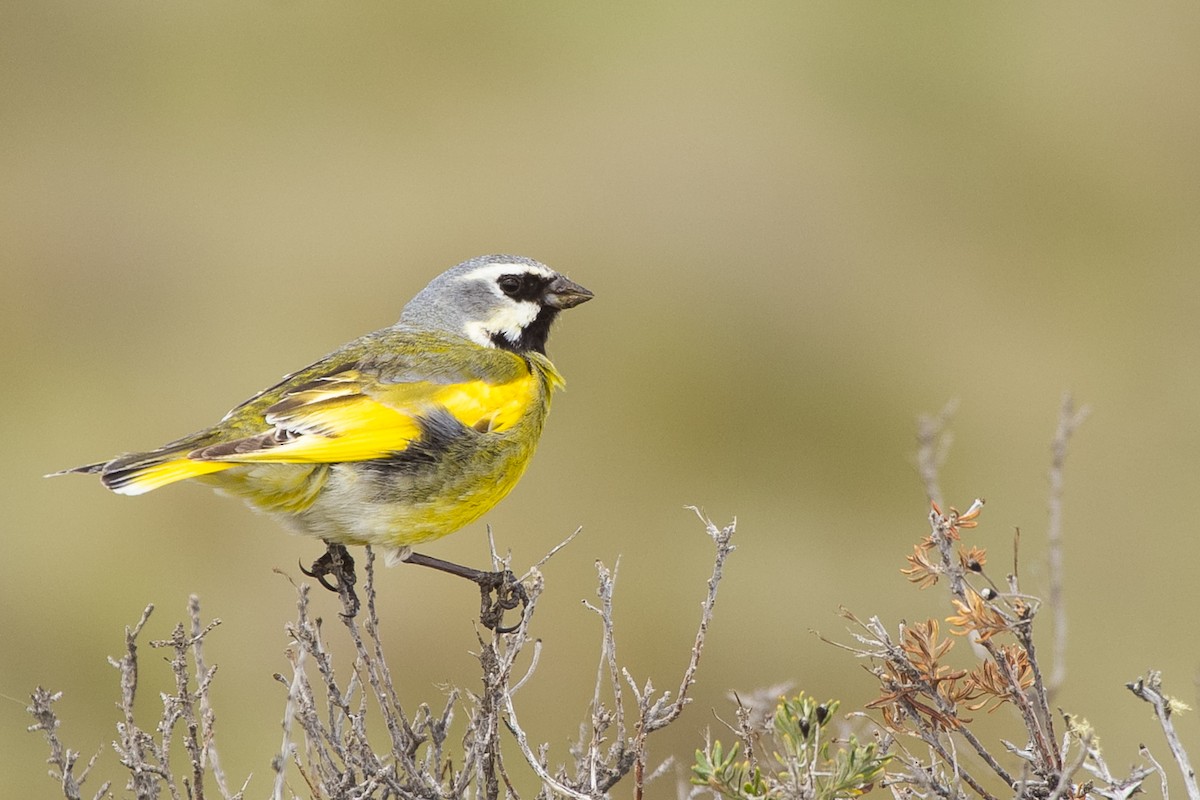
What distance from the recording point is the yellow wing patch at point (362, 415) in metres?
4.51

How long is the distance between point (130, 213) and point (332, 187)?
6.25 ft

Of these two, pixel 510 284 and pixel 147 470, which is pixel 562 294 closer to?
pixel 510 284

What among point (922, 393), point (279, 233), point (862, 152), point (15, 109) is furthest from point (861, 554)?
point (15, 109)

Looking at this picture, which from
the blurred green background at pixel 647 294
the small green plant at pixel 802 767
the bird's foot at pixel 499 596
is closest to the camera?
the small green plant at pixel 802 767

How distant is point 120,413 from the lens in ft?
41.3

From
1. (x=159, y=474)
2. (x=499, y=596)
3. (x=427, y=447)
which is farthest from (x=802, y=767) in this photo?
(x=159, y=474)

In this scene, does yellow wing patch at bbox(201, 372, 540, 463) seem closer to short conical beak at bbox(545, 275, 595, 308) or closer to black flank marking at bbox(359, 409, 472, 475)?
black flank marking at bbox(359, 409, 472, 475)

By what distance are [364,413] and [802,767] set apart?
209 centimetres

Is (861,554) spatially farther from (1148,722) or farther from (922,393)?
(1148,722)

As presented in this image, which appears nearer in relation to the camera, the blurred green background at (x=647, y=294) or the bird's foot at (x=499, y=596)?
the bird's foot at (x=499, y=596)

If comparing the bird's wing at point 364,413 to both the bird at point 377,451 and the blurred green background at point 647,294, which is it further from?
the blurred green background at point 647,294

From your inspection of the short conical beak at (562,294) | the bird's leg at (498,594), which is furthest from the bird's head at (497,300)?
the bird's leg at (498,594)

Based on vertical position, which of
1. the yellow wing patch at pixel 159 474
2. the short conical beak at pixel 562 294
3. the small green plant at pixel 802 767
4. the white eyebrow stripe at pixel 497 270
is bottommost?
the small green plant at pixel 802 767

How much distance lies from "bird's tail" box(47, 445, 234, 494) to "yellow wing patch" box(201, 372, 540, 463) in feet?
0.14
